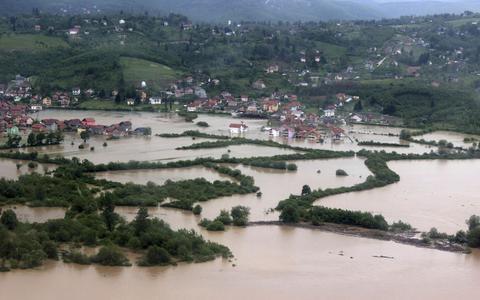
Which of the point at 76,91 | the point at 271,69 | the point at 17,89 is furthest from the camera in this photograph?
the point at 271,69

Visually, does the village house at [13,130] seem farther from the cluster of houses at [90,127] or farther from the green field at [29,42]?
the green field at [29,42]

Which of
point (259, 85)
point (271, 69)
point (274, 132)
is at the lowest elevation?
point (274, 132)

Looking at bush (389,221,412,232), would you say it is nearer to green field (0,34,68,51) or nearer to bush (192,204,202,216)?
bush (192,204,202,216)

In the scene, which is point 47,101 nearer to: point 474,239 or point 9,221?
point 9,221

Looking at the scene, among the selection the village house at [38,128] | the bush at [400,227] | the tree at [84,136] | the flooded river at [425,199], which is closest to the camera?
the bush at [400,227]

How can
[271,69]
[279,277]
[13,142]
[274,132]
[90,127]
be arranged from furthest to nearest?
[271,69], [274,132], [90,127], [13,142], [279,277]

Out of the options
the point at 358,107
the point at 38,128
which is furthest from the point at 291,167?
the point at 358,107

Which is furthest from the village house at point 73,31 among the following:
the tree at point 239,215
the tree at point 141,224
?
the tree at point 141,224
